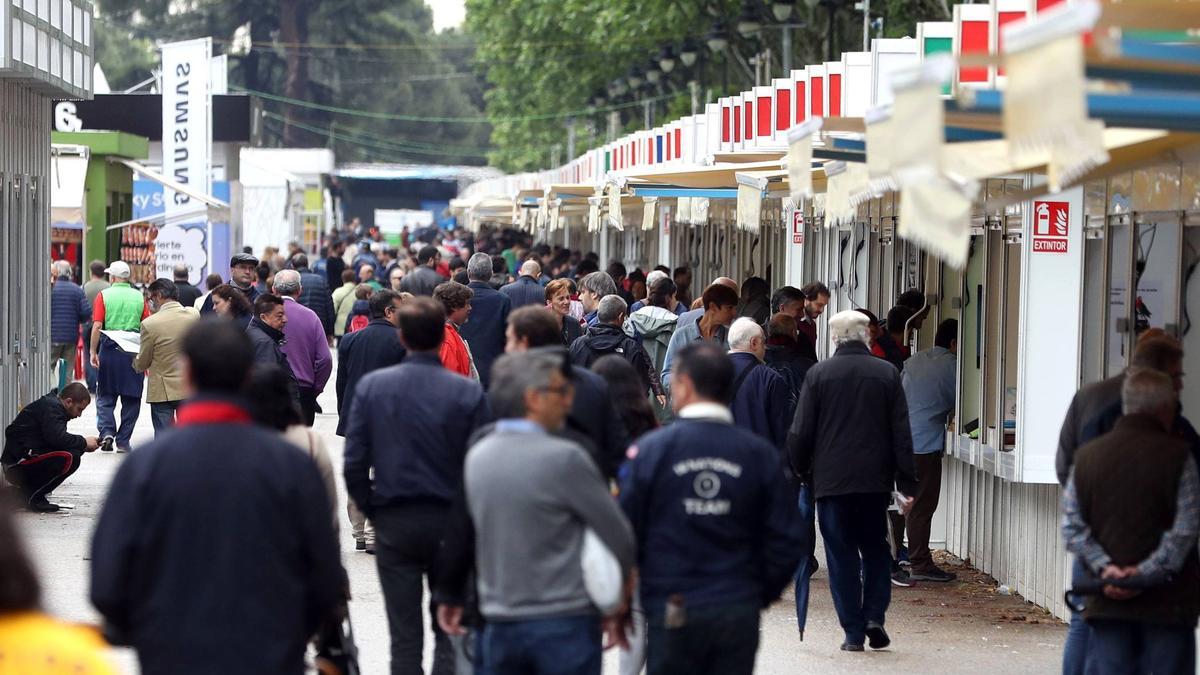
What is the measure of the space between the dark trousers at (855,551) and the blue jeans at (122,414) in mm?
9238

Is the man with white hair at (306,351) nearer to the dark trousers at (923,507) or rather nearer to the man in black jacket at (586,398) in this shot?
the dark trousers at (923,507)

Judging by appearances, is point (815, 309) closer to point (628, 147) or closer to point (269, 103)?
point (628, 147)

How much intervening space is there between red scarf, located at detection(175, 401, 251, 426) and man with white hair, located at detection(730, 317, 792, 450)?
15.9ft

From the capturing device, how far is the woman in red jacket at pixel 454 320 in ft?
33.6

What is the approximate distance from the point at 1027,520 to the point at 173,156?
24.0 m

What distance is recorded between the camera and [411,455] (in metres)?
6.82

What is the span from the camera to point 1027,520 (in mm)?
10547

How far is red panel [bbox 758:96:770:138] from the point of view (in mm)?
14469

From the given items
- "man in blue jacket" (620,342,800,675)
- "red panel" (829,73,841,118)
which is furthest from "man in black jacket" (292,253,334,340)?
"man in blue jacket" (620,342,800,675)

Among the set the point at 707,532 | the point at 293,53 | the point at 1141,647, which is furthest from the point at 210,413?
the point at 293,53

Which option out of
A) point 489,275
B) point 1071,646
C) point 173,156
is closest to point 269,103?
point 173,156

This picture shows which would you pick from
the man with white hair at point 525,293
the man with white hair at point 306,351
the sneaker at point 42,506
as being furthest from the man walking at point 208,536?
the man with white hair at point 525,293

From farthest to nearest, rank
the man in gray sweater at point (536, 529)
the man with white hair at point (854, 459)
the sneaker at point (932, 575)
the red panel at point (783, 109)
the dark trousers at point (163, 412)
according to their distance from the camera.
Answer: the dark trousers at point (163, 412), the red panel at point (783, 109), the sneaker at point (932, 575), the man with white hair at point (854, 459), the man in gray sweater at point (536, 529)

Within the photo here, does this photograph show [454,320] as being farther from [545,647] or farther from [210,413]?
[210,413]
